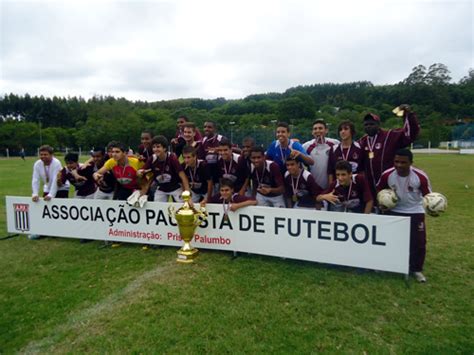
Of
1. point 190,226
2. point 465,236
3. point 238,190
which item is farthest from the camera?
point 465,236

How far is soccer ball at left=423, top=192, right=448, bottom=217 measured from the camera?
4.45 meters

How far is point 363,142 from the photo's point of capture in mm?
5570

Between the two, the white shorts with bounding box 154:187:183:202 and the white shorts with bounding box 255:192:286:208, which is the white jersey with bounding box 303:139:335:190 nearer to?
the white shorts with bounding box 255:192:286:208

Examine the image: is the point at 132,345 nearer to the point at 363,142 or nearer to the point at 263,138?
the point at 363,142

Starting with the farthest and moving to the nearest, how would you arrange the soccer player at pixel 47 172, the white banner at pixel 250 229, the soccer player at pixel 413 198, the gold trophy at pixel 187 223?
1. the soccer player at pixel 47 172
2. the gold trophy at pixel 187 223
3. the soccer player at pixel 413 198
4. the white banner at pixel 250 229

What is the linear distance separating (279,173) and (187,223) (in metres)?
1.78

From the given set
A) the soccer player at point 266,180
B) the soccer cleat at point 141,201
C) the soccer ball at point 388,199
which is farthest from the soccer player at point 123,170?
the soccer ball at point 388,199

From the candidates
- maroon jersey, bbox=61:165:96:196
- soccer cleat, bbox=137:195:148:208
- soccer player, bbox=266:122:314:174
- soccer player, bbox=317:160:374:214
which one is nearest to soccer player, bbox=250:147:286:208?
soccer player, bbox=266:122:314:174

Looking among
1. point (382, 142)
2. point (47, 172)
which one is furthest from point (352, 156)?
point (47, 172)

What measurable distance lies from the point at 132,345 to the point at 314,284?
2486mm

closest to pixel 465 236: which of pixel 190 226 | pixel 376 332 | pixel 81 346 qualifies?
pixel 376 332

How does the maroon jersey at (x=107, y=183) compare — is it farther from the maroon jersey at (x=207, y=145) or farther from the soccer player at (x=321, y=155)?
the soccer player at (x=321, y=155)

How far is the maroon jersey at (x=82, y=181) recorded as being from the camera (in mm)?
7262

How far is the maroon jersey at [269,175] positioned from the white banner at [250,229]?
63 centimetres
